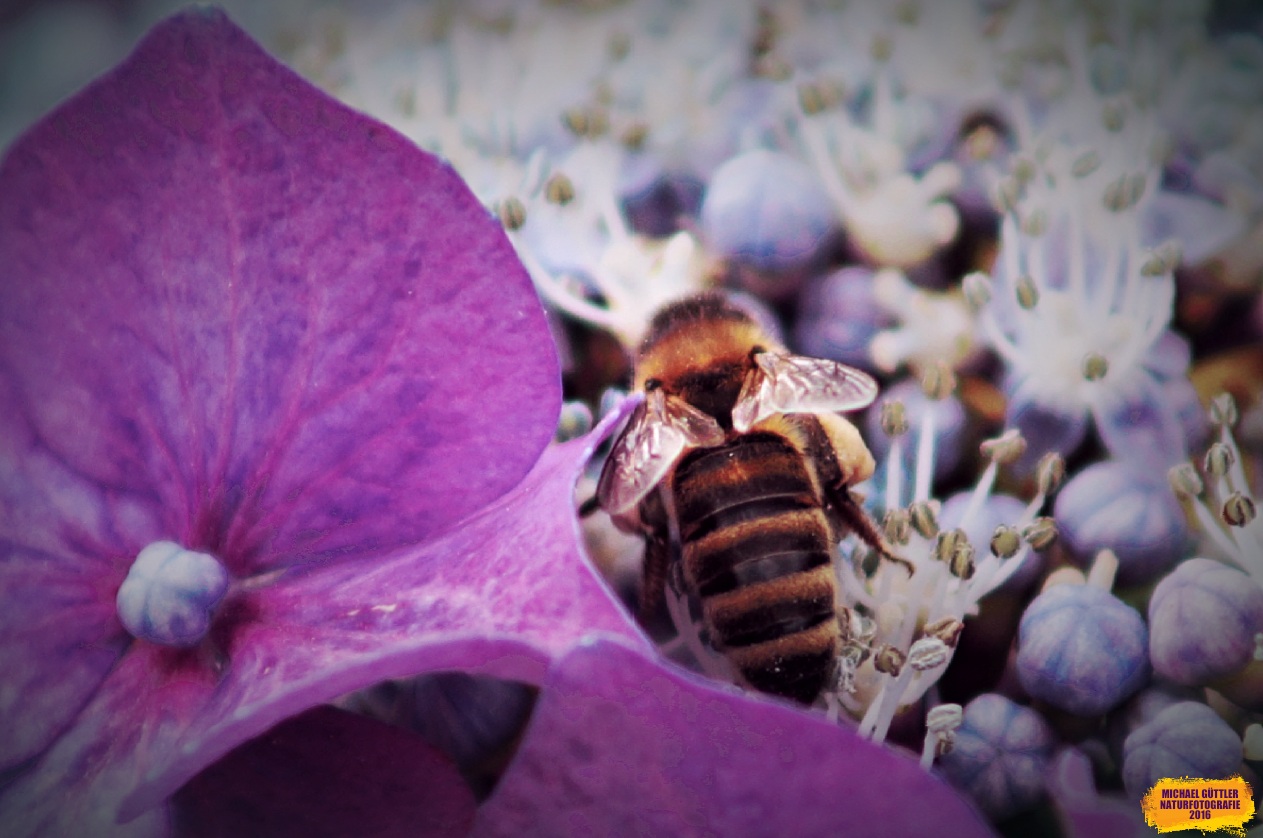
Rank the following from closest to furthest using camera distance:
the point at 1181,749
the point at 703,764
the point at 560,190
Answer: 1. the point at 703,764
2. the point at 1181,749
3. the point at 560,190

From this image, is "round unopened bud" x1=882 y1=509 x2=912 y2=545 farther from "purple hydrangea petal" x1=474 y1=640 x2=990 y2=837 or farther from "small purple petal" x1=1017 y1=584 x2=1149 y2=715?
"purple hydrangea petal" x1=474 y1=640 x2=990 y2=837

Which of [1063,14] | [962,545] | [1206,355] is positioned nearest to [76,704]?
[962,545]

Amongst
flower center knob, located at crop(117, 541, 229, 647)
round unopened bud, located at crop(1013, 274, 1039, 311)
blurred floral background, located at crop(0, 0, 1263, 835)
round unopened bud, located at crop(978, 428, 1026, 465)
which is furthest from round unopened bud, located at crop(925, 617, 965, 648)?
flower center knob, located at crop(117, 541, 229, 647)

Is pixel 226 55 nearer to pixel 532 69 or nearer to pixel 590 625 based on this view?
pixel 590 625

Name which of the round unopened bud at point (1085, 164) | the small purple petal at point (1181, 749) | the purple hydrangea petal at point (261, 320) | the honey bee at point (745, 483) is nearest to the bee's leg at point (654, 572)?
the honey bee at point (745, 483)

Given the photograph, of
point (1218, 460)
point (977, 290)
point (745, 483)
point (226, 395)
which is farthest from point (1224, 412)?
point (226, 395)

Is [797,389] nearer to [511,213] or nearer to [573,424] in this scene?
[573,424]

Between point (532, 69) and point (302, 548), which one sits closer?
point (302, 548)

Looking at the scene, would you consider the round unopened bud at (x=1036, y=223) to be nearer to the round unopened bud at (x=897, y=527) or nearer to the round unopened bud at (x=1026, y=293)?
the round unopened bud at (x=1026, y=293)
